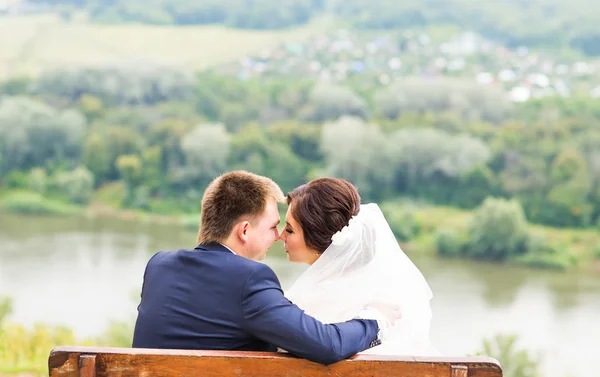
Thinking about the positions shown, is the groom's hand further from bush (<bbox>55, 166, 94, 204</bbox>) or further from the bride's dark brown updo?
bush (<bbox>55, 166, 94, 204</bbox>)

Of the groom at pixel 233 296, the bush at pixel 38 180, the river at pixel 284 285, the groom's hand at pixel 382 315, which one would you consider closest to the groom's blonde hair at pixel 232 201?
the groom at pixel 233 296

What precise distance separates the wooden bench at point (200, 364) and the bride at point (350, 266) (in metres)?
0.28

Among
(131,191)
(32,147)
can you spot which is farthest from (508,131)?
(32,147)

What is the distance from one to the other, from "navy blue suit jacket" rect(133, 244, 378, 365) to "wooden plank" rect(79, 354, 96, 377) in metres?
0.16

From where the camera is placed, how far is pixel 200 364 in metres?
1.36

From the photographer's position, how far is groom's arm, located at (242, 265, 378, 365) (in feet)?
4.48

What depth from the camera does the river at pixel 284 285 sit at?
11859 millimetres

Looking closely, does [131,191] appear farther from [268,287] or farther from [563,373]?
[268,287]

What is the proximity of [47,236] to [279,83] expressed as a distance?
920 cm

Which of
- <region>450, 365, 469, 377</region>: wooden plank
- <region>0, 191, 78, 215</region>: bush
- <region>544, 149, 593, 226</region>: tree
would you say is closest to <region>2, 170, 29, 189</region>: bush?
<region>0, 191, 78, 215</region>: bush

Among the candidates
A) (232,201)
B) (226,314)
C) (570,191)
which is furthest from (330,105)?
(226,314)

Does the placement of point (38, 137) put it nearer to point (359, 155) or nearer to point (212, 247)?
point (359, 155)

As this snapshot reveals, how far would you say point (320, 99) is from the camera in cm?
2267

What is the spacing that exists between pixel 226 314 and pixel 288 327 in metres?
0.12
